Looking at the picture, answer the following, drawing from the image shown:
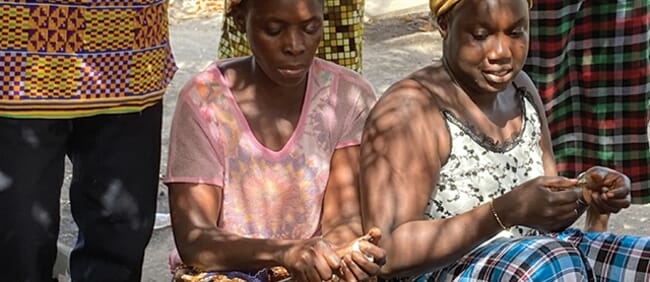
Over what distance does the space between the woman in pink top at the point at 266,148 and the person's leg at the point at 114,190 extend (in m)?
0.22

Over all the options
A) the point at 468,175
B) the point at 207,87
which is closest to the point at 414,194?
the point at 468,175

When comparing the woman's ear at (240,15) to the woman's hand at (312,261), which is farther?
the woman's ear at (240,15)

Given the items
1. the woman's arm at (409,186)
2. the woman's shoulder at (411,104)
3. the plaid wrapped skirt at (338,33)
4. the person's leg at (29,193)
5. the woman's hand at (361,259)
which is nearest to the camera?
the woman's hand at (361,259)

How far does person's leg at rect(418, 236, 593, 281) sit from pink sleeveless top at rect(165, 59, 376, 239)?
535mm

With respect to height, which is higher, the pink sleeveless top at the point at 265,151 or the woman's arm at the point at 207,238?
the pink sleeveless top at the point at 265,151

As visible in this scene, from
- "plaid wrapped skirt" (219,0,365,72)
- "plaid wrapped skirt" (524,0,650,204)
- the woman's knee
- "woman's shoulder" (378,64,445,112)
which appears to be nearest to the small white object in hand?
the woman's knee

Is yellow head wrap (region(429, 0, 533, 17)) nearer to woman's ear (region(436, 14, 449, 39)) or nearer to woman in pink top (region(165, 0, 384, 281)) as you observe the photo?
woman's ear (region(436, 14, 449, 39))

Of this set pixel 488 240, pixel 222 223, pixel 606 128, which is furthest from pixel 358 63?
pixel 488 240

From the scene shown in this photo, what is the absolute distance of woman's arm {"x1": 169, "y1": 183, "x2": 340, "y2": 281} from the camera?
290 cm

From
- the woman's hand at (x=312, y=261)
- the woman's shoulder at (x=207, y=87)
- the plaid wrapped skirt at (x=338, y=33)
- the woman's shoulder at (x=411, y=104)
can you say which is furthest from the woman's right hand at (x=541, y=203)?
the plaid wrapped skirt at (x=338, y=33)

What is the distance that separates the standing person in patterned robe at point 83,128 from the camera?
3098 millimetres

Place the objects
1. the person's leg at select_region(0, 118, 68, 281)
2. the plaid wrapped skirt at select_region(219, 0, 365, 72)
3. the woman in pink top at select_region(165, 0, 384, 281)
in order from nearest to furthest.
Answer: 1. the woman in pink top at select_region(165, 0, 384, 281)
2. the person's leg at select_region(0, 118, 68, 281)
3. the plaid wrapped skirt at select_region(219, 0, 365, 72)

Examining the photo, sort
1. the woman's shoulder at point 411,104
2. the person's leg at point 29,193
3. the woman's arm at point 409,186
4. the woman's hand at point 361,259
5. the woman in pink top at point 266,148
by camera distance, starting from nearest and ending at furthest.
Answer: the woman's hand at point 361,259 → the woman's arm at point 409,186 → the woman's shoulder at point 411,104 → the woman in pink top at point 266,148 → the person's leg at point 29,193

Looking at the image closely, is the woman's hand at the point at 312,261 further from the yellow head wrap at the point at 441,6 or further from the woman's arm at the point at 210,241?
the yellow head wrap at the point at 441,6
